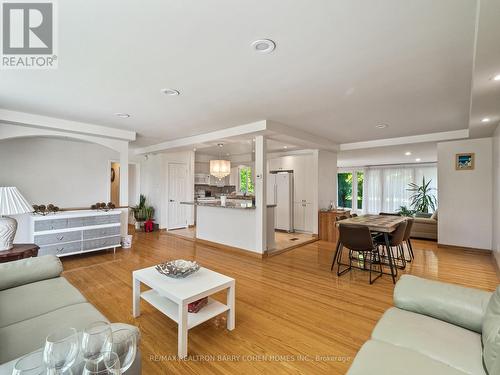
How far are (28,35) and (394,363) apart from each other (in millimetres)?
3295

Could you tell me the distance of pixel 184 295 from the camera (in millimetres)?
1953

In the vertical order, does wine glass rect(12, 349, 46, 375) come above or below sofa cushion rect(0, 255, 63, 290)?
above

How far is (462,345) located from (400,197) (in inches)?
400

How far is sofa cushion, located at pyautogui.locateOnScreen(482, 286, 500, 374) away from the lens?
1.07 metres

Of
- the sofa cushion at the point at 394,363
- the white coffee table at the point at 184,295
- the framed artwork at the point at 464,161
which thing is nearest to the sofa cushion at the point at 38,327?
the white coffee table at the point at 184,295

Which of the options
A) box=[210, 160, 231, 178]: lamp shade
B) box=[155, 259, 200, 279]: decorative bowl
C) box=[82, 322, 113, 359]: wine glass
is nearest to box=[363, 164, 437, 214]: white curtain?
box=[210, 160, 231, 178]: lamp shade

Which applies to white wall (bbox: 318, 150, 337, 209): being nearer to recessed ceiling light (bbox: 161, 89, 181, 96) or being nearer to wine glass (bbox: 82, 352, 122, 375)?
recessed ceiling light (bbox: 161, 89, 181, 96)

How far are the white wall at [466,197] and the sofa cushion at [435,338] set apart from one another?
4828 mm

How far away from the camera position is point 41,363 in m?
0.83

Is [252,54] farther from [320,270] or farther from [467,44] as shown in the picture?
[320,270]

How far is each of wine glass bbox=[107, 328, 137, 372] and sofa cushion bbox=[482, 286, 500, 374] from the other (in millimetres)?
1494

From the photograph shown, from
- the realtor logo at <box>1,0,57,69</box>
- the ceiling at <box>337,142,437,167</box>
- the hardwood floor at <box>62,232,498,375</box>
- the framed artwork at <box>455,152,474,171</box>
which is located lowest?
the hardwood floor at <box>62,232,498,375</box>

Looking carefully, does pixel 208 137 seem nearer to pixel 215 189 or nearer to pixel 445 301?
pixel 215 189

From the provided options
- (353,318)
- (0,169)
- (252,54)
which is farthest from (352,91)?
(0,169)
